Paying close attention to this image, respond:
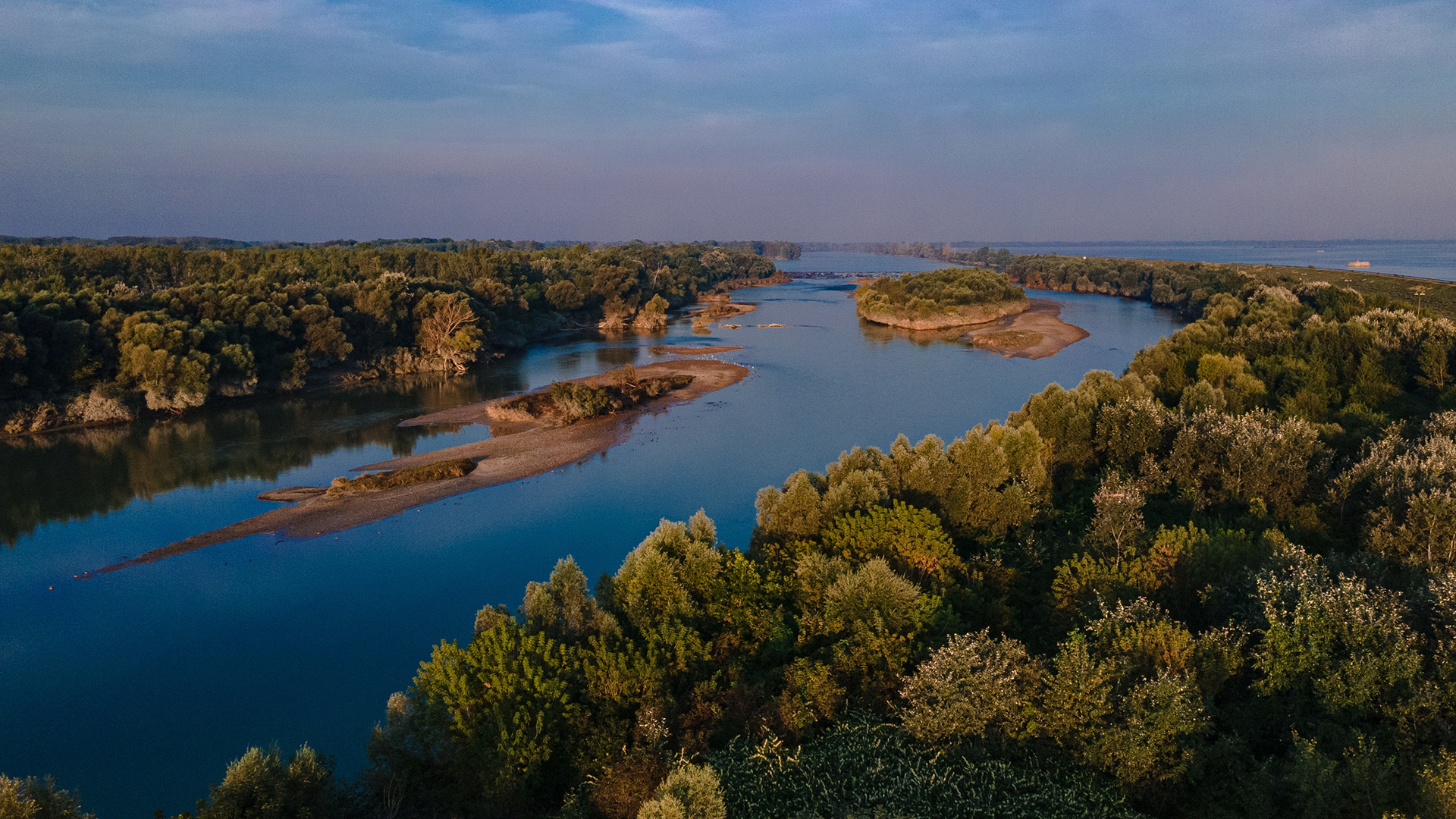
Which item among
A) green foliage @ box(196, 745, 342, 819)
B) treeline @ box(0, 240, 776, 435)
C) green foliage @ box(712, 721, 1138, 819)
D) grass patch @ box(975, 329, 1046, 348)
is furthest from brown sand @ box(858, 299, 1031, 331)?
green foliage @ box(196, 745, 342, 819)

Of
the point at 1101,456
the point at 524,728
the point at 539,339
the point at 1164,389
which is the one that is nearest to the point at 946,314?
the point at 539,339

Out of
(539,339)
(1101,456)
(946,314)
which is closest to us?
(1101,456)

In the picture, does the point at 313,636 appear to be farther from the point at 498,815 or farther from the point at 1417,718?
the point at 1417,718

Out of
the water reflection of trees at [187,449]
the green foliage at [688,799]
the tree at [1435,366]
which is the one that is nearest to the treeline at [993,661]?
the green foliage at [688,799]

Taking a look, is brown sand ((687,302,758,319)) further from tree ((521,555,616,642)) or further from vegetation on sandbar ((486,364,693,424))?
tree ((521,555,616,642))

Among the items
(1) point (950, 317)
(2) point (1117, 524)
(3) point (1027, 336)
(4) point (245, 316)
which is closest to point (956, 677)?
(2) point (1117, 524)

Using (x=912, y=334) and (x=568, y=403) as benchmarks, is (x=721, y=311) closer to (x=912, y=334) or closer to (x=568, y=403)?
(x=912, y=334)
